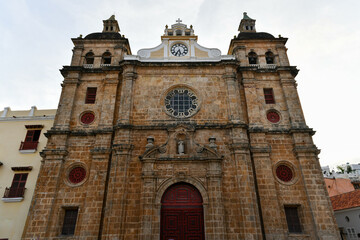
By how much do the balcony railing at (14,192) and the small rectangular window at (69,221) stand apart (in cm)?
379

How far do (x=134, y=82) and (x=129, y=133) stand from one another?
4000 millimetres

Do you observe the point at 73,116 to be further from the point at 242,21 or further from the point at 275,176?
the point at 242,21

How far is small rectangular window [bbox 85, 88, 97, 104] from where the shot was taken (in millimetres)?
16408

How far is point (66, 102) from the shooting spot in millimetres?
15836

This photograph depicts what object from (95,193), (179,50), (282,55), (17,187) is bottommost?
(95,193)

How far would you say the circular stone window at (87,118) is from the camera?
1562 centimetres

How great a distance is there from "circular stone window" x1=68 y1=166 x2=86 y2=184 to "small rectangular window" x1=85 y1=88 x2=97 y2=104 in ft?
15.5

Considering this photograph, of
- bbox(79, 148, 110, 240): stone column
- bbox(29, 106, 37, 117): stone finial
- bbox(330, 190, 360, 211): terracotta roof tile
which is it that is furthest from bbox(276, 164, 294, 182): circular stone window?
bbox(29, 106, 37, 117): stone finial

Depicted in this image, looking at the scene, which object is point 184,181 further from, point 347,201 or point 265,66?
point 347,201

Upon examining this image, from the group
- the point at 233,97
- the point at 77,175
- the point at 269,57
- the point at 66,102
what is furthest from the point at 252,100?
the point at 66,102

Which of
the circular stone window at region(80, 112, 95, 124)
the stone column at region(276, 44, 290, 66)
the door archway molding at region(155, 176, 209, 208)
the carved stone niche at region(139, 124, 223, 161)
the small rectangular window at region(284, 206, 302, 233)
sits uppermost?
the stone column at region(276, 44, 290, 66)

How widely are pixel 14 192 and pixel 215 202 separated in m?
12.5

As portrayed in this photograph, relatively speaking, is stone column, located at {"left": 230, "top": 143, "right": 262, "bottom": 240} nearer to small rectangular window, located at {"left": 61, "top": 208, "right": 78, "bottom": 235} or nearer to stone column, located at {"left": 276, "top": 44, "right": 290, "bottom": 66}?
stone column, located at {"left": 276, "top": 44, "right": 290, "bottom": 66}

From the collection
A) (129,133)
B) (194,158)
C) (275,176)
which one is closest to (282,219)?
(275,176)
